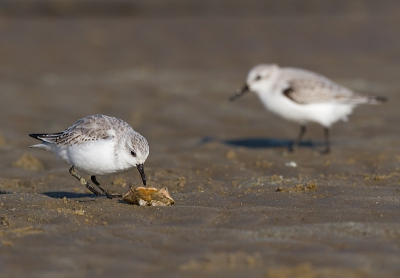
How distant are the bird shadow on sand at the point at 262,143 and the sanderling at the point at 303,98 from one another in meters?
0.31

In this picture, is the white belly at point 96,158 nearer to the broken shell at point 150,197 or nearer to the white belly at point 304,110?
the broken shell at point 150,197

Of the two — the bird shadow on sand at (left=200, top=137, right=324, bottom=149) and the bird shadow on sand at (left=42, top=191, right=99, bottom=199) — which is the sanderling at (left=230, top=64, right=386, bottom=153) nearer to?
the bird shadow on sand at (left=200, top=137, right=324, bottom=149)

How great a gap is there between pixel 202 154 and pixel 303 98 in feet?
6.66

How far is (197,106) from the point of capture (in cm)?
1347

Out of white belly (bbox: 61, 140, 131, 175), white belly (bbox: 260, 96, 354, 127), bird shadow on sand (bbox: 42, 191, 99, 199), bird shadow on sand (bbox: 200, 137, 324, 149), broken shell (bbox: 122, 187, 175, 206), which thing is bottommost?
broken shell (bbox: 122, 187, 175, 206)

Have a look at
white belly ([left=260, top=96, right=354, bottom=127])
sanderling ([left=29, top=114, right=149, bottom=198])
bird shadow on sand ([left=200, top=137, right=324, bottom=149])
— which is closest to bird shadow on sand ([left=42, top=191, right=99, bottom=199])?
sanderling ([left=29, top=114, right=149, bottom=198])

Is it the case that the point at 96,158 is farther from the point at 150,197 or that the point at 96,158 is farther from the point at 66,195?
the point at 66,195

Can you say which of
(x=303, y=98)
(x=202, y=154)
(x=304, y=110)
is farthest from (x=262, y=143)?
(x=202, y=154)

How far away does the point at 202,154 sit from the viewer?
10.4m

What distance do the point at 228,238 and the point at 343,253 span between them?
934 millimetres

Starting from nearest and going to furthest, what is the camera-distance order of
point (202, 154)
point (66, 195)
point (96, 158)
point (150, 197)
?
point (150, 197), point (96, 158), point (66, 195), point (202, 154)

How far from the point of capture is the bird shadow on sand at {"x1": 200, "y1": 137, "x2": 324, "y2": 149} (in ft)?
37.9

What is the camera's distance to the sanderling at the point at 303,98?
1127 cm

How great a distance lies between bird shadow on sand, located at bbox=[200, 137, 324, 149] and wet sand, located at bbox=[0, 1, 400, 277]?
6 cm
